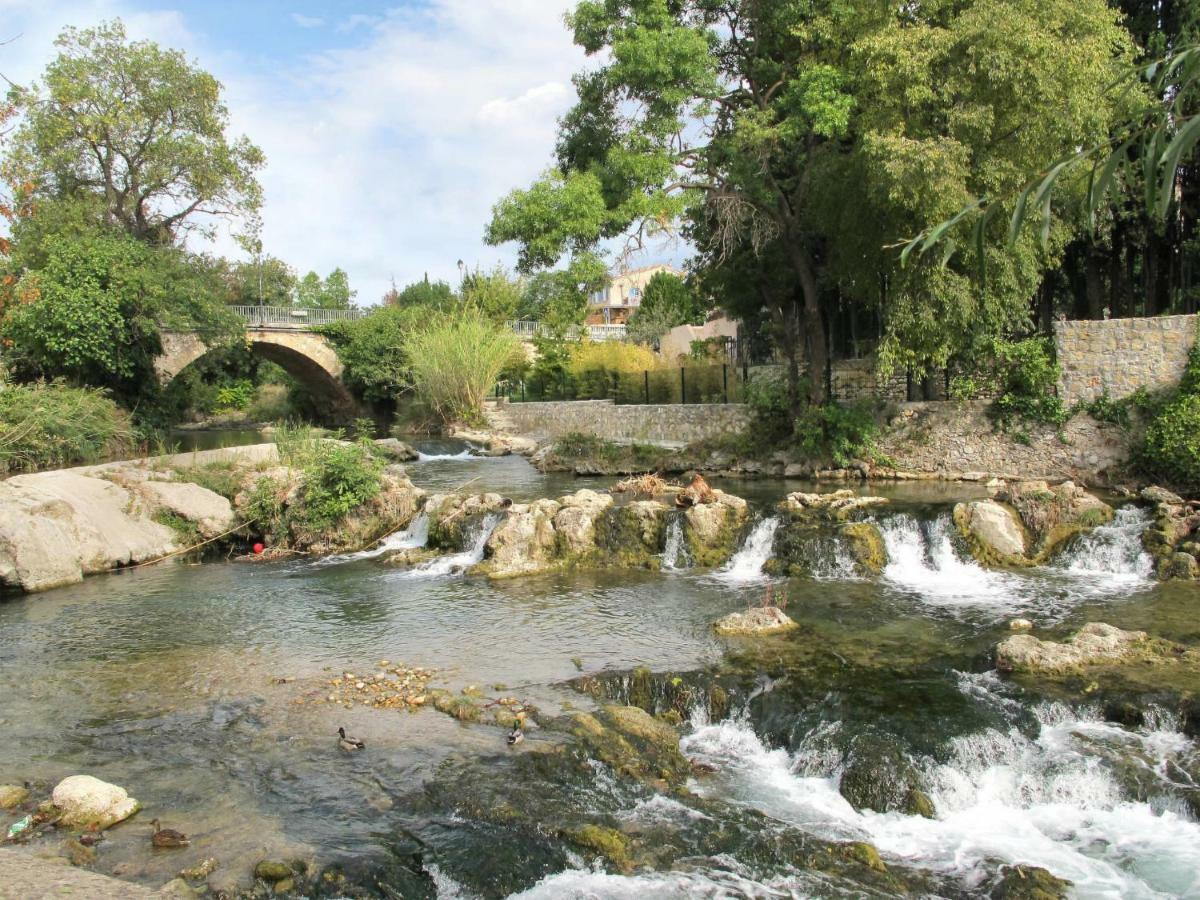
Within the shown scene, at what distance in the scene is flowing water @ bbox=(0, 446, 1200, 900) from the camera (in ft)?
17.7

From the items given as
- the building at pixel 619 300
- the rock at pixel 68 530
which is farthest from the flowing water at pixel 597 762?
the building at pixel 619 300

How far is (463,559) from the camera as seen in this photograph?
13016mm

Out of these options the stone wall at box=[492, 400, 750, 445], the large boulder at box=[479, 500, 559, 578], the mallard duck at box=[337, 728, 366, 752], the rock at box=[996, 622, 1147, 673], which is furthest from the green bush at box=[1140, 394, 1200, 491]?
the mallard duck at box=[337, 728, 366, 752]

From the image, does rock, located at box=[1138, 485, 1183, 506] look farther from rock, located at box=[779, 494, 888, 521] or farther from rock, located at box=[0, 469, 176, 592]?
rock, located at box=[0, 469, 176, 592]

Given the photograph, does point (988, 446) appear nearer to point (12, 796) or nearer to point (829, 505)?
point (829, 505)

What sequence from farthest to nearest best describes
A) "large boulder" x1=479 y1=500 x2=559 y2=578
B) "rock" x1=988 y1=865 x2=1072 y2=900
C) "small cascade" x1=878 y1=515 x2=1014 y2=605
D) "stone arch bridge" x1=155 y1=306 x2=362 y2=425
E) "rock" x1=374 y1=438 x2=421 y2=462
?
1. "stone arch bridge" x1=155 y1=306 x2=362 y2=425
2. "rock" x1=374 y1=438 x2=421 y2=462
3. "large boulder" x1=479 y1=500 x2=559 y2=578
4. "small cascade" x1=878 y1=515 x2=1014 y2=605
5. "rock" x1=988 y1=865 x2=1072 y2=900

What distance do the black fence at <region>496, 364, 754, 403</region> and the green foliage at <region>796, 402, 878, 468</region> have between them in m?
4.30

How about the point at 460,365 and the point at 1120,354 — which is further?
the point at 460,365

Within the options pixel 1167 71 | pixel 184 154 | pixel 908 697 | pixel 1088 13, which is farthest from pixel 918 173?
pixel 184 154

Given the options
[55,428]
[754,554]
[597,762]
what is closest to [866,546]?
[754,554]

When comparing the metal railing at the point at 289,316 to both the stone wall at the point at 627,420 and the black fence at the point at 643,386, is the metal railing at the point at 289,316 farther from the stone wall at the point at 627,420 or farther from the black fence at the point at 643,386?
the stone wall at the point at 627,420

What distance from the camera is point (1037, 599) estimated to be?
1012 cm

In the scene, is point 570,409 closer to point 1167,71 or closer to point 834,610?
point 834,610

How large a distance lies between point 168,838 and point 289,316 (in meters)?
33.2
